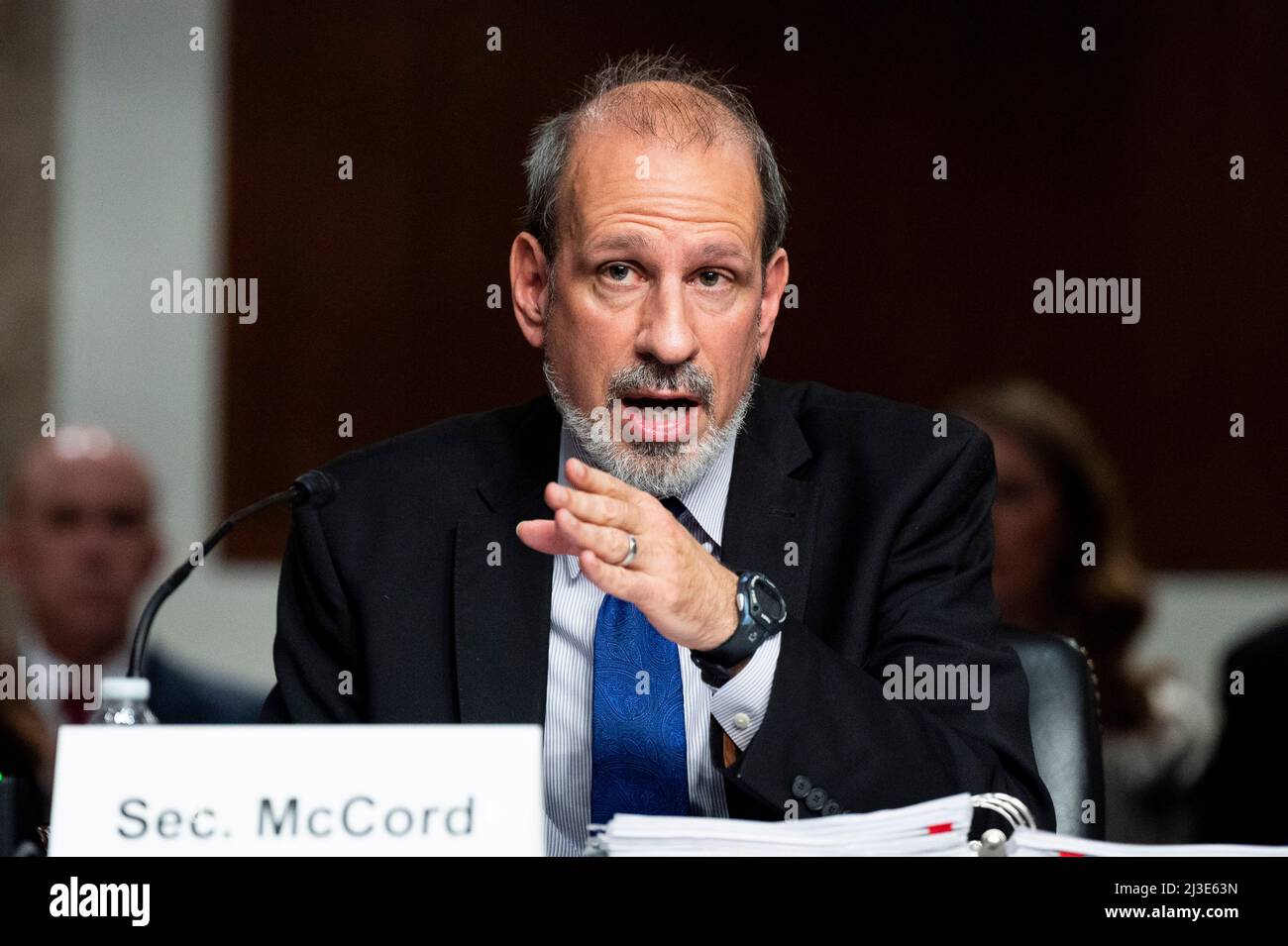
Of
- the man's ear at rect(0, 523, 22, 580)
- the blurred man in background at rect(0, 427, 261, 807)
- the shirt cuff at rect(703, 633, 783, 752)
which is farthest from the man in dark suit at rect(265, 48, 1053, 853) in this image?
the man's ear at rect(0, 523, 22, 580)

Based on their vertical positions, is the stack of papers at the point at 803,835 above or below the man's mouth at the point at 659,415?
below

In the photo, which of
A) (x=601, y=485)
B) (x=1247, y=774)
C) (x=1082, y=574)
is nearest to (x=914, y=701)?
(x=601, y=485)

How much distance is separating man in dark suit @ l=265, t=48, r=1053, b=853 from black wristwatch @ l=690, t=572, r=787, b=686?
0.15 meters

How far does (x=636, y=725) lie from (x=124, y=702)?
23.1 inches

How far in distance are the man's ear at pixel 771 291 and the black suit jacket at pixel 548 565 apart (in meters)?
0.11

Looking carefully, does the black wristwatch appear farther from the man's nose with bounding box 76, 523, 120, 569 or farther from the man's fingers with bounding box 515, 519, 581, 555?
the man's nose with bounding box 76, 523, 120, 569

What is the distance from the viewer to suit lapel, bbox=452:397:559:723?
1891 millimetres

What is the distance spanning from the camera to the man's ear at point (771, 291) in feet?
6.94

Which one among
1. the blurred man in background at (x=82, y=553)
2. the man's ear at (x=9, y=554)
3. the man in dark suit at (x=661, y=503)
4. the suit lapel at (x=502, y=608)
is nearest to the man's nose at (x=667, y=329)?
the man in dark suit at (x=661, y=503)

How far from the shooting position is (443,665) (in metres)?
1.94

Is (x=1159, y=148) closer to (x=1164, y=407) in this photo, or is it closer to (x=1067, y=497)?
(x=1164, y=407)

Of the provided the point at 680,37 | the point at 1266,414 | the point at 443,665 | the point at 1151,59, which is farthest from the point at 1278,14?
the point at 443,665

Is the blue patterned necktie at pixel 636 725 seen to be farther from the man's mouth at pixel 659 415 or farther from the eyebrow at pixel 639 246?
the eyebrow at pixel 639 246

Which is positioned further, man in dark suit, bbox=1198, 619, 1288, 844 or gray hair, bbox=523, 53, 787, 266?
man in dark suit, bbox=1198, 619, 1288, 844
